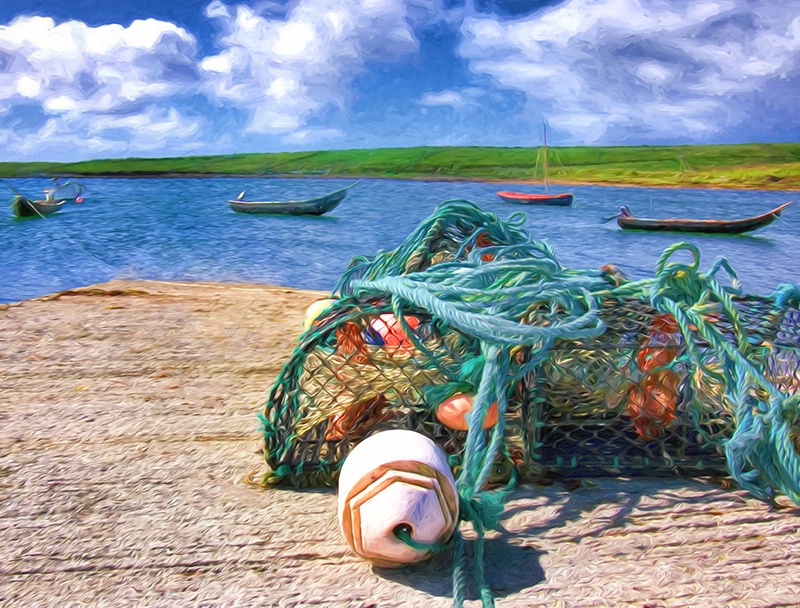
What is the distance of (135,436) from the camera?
3162 mm

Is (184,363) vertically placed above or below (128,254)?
above

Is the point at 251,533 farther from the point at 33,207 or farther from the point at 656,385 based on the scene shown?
the point at 33,207

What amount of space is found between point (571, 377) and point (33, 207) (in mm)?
31163

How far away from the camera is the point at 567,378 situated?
2533 millimetres

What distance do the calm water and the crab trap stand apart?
1093 cm

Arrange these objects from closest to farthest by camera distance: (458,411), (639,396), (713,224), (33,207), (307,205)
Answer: (458,411) < (639,396) < (713,224) < (33,207) < (307,205)

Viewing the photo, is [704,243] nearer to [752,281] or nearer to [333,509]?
[752,281]

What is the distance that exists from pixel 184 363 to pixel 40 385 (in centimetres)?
82

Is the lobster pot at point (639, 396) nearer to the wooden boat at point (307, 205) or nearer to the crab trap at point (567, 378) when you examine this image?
the crab trap at point (567, 378)

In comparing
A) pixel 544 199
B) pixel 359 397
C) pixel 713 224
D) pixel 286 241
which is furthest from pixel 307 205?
pixel 359 397

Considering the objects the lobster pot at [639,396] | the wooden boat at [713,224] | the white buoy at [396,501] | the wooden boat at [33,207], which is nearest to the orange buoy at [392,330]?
the lobster pot at [639,396]

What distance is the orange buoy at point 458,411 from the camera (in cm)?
247

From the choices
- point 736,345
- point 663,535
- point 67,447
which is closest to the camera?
point 663,535

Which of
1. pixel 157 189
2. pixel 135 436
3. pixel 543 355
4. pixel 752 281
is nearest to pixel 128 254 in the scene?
pixel 752 281
